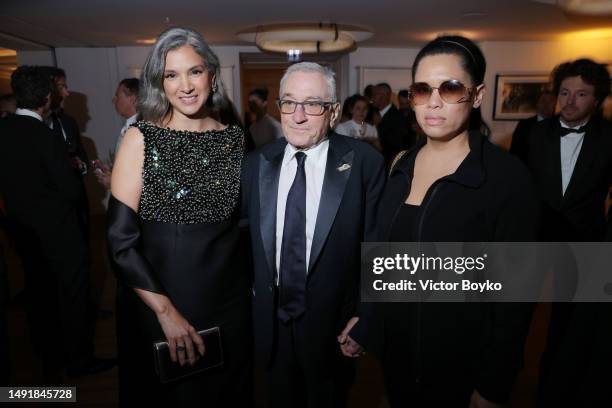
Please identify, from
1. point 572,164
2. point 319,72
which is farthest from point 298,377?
point 572,164

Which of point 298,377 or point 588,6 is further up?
point 588,6

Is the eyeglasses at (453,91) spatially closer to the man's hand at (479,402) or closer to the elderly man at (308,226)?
the elderly man at (308,226)

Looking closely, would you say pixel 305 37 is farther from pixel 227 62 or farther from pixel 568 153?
pixel 568 153

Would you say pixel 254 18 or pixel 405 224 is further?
pixel 254 18

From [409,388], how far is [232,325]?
76 centimetres

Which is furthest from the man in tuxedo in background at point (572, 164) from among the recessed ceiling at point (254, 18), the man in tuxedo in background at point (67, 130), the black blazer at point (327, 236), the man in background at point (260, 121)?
the man in background at point (260, 121)

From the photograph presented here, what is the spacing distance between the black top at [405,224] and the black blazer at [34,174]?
224cm

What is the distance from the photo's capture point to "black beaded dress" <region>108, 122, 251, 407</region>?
152cm

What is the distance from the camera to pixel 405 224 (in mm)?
1405

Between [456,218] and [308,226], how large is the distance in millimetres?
555

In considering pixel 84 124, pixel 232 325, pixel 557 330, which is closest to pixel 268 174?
pixel 232 325

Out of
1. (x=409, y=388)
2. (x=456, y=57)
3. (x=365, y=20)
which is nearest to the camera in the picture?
(x=456, y=57)

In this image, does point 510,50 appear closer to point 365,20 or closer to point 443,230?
point 365,20

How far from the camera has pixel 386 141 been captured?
583 cm
